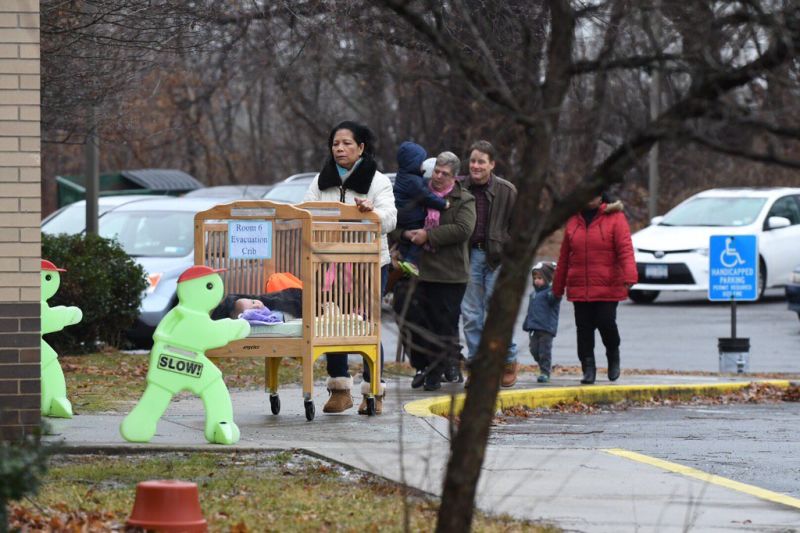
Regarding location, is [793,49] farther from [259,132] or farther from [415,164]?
[259,132]

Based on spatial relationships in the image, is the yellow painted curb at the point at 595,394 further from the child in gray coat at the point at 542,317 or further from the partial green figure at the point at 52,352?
the partial green figure at the point at 52,352

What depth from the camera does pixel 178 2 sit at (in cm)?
1168

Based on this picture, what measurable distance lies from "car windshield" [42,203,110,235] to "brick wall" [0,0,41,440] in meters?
11.8

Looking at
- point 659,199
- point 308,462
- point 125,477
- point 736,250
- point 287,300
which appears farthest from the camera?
point 659,199

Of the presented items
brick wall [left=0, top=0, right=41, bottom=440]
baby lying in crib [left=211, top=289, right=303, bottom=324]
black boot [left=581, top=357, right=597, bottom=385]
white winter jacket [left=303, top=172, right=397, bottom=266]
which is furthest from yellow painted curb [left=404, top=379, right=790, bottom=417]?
brick wall [left=0, top=0, right=41, bottom=440]

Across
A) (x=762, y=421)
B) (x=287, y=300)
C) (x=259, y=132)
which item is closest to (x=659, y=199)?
(x=259, y=132)

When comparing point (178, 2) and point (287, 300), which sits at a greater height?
point (178, 2)

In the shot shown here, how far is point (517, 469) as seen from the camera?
7926 mm

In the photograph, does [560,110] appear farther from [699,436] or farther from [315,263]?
[699,436]

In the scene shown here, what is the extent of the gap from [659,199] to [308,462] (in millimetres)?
30009

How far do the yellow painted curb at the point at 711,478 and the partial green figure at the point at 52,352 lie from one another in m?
3.40

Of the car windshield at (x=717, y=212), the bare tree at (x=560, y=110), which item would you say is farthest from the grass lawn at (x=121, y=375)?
the car windshield at (x=717, y=212)

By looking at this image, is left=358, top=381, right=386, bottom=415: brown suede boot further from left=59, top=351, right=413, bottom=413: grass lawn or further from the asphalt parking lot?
left=59, top=351, right=413, bottom=413: grass lawn

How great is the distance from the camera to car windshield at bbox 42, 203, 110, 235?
66.2 ft
